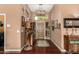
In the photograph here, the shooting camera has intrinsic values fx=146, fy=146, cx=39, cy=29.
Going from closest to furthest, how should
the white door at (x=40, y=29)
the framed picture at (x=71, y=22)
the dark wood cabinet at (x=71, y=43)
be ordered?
the dark wood cabinet at (x=71, y=43)
the framed picture at (x=71, y=22)
the white door at (x=40, y=29)

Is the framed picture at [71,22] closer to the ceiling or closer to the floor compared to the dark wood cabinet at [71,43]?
closer to the ceiling

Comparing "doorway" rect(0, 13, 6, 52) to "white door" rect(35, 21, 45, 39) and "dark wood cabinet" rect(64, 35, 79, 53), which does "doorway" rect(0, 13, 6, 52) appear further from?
"white door" rect(35, 21, 45, 39)

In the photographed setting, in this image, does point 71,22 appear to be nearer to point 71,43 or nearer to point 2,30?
point 71,43

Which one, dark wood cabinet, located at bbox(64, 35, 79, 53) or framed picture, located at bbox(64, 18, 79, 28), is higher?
framed picture, located at bbox(64, 18, 79, 28)

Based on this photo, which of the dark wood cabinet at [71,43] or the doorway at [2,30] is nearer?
the dark wood cabinet at [71,43]

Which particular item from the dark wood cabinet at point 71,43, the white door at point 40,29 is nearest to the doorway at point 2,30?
the dark wood cabinet at point 71,43

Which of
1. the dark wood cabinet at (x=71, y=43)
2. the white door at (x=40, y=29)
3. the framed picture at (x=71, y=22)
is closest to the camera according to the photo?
the dark wood cabinet at (x=71, y=43)

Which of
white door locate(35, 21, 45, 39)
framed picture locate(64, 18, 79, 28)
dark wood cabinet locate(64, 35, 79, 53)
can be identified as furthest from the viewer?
white door locate(35, 21, 45, 39)

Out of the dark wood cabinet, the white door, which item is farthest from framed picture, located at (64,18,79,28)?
the white door

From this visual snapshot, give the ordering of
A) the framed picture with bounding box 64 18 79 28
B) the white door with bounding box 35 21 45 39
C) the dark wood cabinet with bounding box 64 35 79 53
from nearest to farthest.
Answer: the dark wood cabinet with bounding box 64 35 79 53 < the framed picture with bounding box 64 18 79 28 < the white door with bounding box 35 21 45 39

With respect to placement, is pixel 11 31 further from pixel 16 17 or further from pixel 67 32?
pixel 67 32

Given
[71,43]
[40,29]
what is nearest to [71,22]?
[71,43]

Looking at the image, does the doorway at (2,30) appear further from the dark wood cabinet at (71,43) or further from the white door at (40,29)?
the white door at (40,29)
